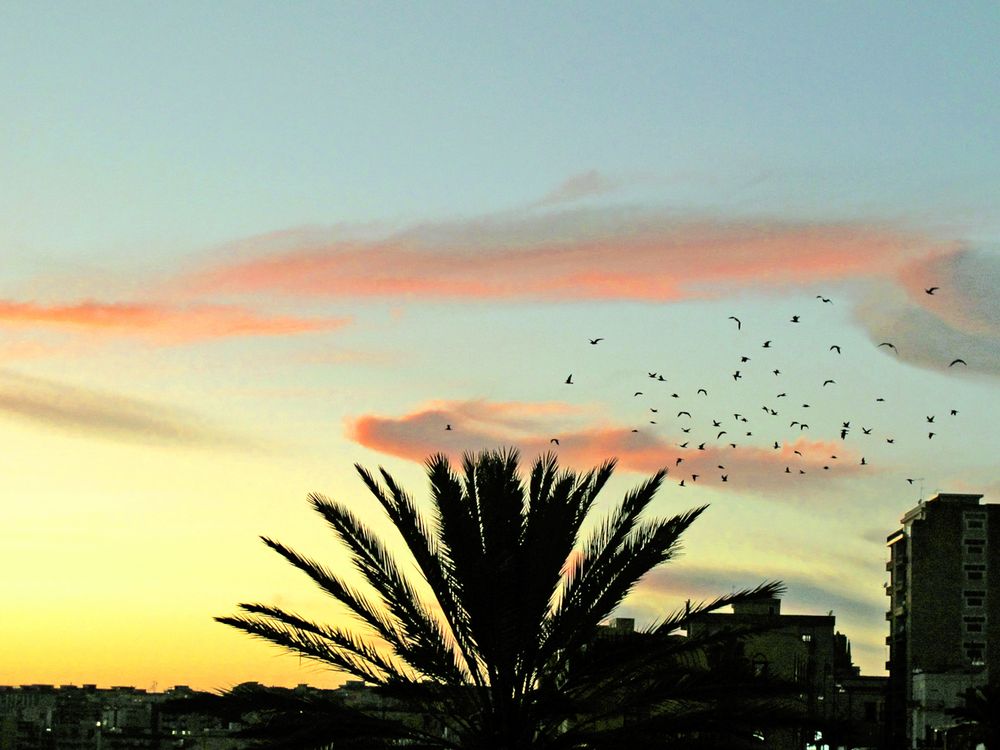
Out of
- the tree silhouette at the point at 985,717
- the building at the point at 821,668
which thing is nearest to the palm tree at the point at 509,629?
the tree silhouette at the point at 985,717

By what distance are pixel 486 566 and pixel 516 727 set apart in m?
2.40

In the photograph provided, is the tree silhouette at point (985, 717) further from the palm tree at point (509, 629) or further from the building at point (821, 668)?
the palm tree at point (509, 629)

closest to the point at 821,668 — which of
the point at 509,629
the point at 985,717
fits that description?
the point at 985,717

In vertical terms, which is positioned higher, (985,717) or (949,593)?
(949,593)

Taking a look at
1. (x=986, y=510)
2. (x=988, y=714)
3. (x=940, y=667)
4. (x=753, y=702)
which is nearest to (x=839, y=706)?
(x=940, y=667)

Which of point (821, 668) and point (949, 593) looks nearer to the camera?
point (949, 593)

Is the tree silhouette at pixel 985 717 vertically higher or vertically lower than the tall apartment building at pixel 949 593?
lower

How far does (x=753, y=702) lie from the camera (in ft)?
80.9

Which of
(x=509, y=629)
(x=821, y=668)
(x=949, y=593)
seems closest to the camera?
(x=509, y=629)

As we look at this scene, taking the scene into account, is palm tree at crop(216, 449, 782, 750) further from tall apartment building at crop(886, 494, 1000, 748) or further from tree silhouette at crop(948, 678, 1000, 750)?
tall apartment building at crop(886, 494, 1000, 748)

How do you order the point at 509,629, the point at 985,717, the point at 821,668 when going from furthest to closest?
1. the point at 821,668
2. the point at 985,717
3. the point at 509,629

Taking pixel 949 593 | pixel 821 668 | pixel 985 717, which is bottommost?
pixel 985 717

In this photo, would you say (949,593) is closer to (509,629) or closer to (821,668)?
(821,668)

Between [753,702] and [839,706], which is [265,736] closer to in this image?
[753,702]
